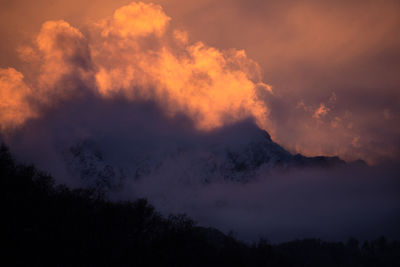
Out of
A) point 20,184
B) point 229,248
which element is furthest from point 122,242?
point 229,248

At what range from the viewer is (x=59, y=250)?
5341cm

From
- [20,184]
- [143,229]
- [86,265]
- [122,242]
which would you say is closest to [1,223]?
[20,184]

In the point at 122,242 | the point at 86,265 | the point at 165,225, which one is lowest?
the point at 86,265

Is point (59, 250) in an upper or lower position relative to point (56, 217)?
lower

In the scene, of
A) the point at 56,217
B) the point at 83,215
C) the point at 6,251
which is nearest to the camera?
the point at 6,251

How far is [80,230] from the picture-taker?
60.0 meters

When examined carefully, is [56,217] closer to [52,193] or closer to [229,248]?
[52,193]

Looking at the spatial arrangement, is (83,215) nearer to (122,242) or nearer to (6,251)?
(122,242)

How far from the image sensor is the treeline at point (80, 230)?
49125 mm

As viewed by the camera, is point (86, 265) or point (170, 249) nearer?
point (86, 265)

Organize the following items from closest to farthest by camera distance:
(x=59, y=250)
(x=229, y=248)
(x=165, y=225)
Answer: (x=59, y=250), (x=165, y=225), (x=229, y=248)

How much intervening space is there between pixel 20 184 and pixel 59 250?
11.6 m

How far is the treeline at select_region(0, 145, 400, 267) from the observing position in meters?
49.1

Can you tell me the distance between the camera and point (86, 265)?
56.6 m
